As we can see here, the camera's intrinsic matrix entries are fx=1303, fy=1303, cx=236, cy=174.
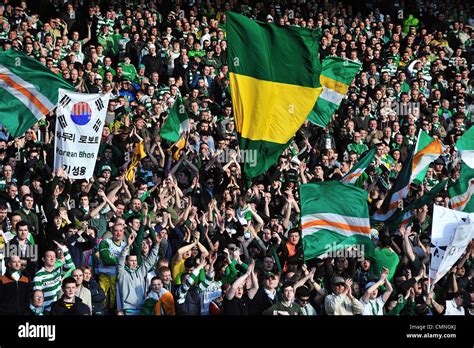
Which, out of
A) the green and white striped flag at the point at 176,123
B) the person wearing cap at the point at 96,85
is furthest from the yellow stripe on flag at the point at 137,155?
the person wearing cap at the point at 96,85

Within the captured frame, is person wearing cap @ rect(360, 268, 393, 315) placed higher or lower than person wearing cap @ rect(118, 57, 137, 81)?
lower

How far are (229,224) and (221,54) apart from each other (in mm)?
6314

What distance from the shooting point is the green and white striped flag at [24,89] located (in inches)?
667

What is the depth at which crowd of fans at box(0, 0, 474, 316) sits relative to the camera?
1499 cm

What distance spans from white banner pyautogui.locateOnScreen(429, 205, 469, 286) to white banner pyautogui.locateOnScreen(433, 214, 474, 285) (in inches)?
3.8

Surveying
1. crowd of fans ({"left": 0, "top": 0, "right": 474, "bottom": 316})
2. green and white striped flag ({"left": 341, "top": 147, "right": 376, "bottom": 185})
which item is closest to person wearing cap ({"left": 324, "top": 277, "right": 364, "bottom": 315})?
crowd of fans ({"left": 0, "top": 0, "right": 474, "bottom": 316})

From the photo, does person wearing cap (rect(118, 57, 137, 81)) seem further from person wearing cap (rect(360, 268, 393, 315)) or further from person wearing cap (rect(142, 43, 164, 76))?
person wearing cap (rect(360, 268, 393, 315))

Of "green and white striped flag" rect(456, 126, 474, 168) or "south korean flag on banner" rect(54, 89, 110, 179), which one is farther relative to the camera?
"green and white striped flag" rect(456, 126, 474, 168)

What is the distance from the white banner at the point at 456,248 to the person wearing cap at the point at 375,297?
2.30 feet

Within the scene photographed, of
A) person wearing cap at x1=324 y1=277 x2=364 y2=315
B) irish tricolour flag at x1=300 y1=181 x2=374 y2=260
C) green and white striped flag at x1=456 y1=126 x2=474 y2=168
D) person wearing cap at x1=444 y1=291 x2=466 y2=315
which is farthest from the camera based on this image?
green and white striped flag at x1=456 y1=126 x2=474 y2=168

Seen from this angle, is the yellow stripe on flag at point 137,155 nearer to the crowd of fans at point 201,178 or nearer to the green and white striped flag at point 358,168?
the crowd of fans at point 201,178

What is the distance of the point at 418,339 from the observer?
45.3 feet

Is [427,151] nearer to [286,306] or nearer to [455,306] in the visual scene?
[455,306]

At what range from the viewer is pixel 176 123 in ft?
62.4
